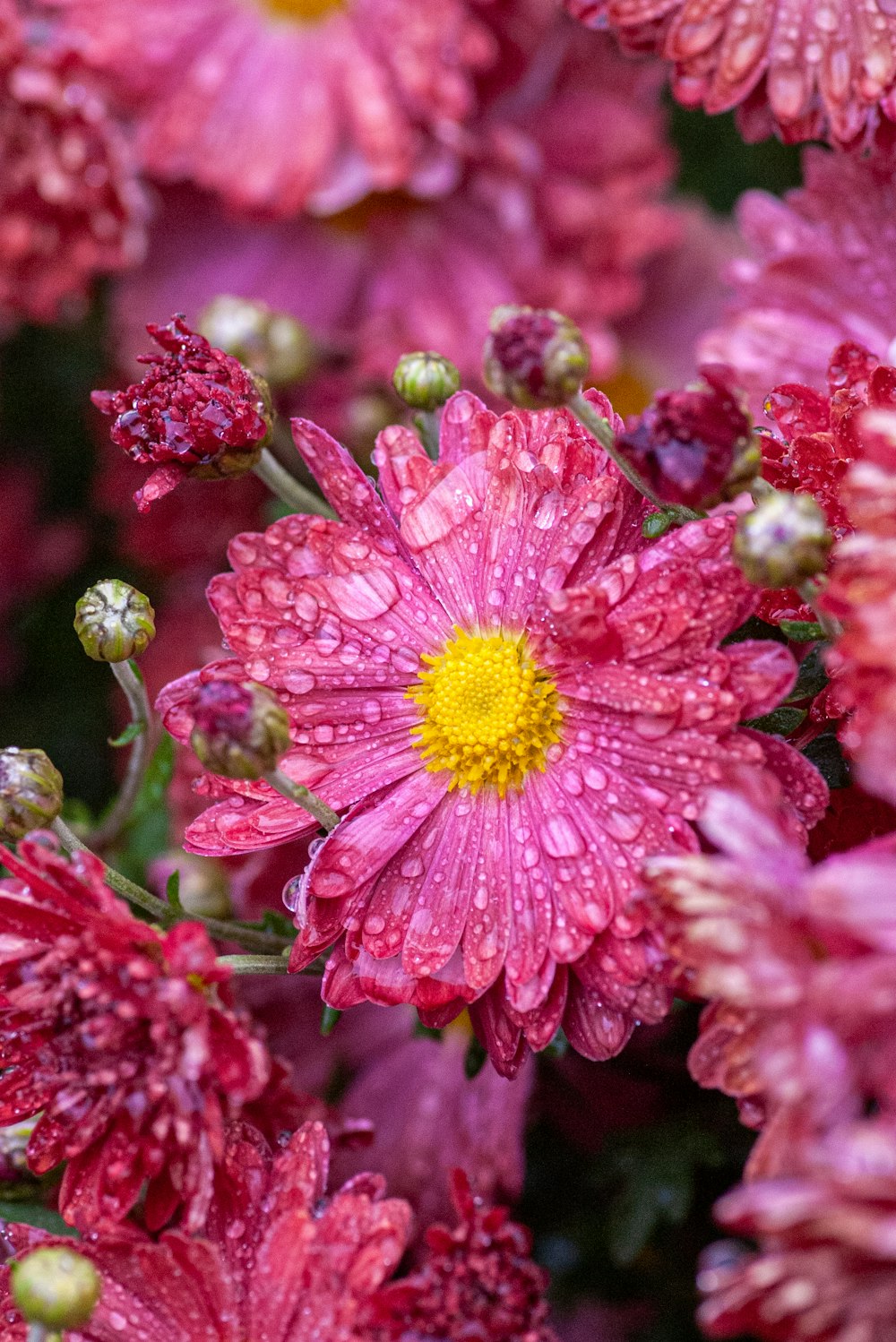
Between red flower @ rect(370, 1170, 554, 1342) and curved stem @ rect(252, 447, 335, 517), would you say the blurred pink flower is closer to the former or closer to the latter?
red flower @ rect(370, 1170, 554, 1342)

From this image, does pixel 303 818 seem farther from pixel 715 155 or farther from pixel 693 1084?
pixel 715 155

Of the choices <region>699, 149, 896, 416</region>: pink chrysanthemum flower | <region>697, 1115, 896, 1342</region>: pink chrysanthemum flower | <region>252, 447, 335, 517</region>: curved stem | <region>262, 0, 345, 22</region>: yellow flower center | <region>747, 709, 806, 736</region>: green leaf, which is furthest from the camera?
<region>262, 0, 345, 22</region>: yellow flower center

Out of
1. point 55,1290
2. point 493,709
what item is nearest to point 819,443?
point 493,709

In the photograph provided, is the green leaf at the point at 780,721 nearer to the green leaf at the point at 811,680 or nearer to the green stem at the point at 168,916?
the green leaf at the point at 811,680

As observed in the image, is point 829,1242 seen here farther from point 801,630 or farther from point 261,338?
point 261,338

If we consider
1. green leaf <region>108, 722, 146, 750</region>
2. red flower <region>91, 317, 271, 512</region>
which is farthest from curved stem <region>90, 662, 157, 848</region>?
red flower <region>91, 317, 271, 512</region>

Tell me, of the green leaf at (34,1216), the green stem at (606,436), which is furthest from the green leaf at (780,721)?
the green leaf at (34,1216)

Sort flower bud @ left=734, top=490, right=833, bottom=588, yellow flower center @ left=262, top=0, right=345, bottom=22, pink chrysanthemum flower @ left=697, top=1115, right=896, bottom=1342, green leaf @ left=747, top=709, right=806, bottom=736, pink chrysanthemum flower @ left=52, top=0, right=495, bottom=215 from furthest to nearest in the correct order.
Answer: yellow flower center @ left=262, top=0, right=345, bottom=22 → pink chrysanthemum flower @ left=52, top=0, right=495, bottom=215 → green leaf @ left=747, top=709, right=806, bottom=736 → flower bud @ left=734, top=490, right=833, bottom=588 → pink chrysanthemum flower @ left=697, top=1115, right=896, bottom=1342
